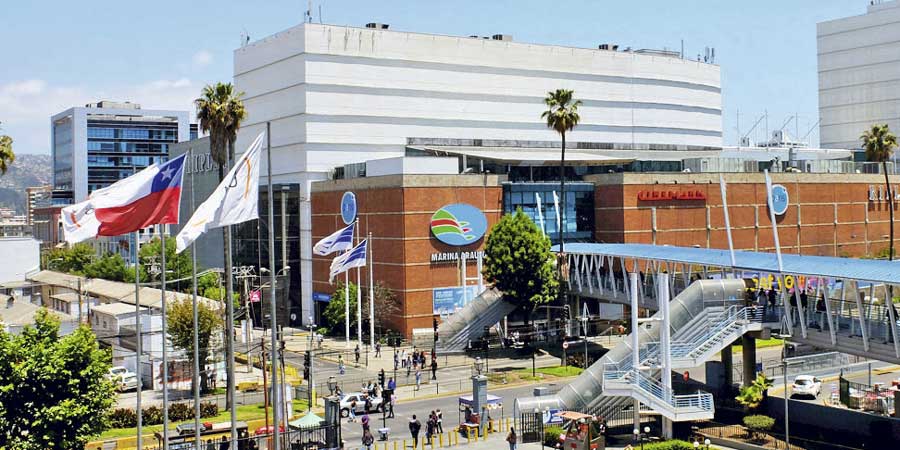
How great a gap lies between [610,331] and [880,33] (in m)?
118

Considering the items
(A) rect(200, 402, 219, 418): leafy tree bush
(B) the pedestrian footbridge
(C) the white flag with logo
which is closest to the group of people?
(B) the pedestrian footbridge

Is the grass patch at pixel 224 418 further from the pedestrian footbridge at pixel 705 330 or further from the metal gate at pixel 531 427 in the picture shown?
the pedestrian footbridge at pixel 705 330

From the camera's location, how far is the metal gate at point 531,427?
4947 cm

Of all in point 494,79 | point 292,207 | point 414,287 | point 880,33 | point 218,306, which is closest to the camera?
point 218,306

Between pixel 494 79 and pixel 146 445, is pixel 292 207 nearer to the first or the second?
pixel 494 79

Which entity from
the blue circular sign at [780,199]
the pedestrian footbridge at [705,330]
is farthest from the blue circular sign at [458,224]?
the blue circular sign at [780,199]

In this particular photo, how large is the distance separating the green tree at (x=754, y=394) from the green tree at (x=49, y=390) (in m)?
31.5

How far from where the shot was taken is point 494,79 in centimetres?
10931

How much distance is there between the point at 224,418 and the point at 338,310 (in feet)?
98.0

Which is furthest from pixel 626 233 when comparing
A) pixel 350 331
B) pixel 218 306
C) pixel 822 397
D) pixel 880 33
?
pixel 880 33

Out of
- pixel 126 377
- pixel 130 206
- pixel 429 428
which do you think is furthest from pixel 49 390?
pixel 126 377

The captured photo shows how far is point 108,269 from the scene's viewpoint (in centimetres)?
12231

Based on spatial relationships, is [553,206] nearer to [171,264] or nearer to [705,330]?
[705,330]

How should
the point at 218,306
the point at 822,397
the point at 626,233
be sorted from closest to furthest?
1. the point at 822,397
2. the point at 218,306
3. the point at 626,233
